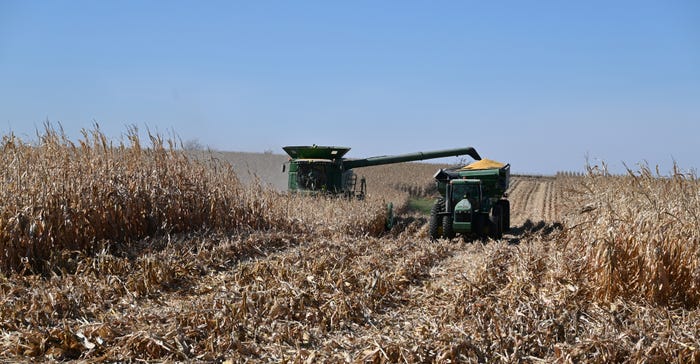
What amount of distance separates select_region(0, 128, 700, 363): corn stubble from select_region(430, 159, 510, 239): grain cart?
204 cm

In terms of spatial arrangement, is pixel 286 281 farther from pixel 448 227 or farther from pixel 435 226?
pixel 435 226

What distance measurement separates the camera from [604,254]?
686 centimetres

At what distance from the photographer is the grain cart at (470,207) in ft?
43.6

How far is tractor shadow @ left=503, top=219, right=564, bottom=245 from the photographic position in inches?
570

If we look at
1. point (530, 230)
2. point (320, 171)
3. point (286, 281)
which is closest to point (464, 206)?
point (530, 230)

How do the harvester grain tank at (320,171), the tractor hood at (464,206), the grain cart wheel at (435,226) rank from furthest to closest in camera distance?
the harvester grain tank at (320,171)
the grain cart wheel at (435,226)
the tractor hood at (464,206)

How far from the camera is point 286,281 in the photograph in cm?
747

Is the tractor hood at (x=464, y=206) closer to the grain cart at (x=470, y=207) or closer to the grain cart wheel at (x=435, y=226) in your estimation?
the grain cart at (x=470, y=207)

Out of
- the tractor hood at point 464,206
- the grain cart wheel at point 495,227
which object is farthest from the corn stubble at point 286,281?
the grain cart wheel at point 495,227

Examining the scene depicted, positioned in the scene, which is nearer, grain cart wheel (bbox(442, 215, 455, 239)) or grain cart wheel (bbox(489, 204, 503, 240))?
grain cart wheel (bbox(442, 215, 455, 239))

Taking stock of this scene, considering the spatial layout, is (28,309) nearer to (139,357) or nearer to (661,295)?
(139,357)

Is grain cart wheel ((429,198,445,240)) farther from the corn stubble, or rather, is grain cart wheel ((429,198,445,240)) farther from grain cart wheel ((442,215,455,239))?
the corn stubble

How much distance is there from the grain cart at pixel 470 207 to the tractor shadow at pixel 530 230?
30.0 inches

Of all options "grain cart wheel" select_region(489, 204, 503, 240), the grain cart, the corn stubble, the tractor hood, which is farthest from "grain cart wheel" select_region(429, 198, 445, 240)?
the corn stubble
